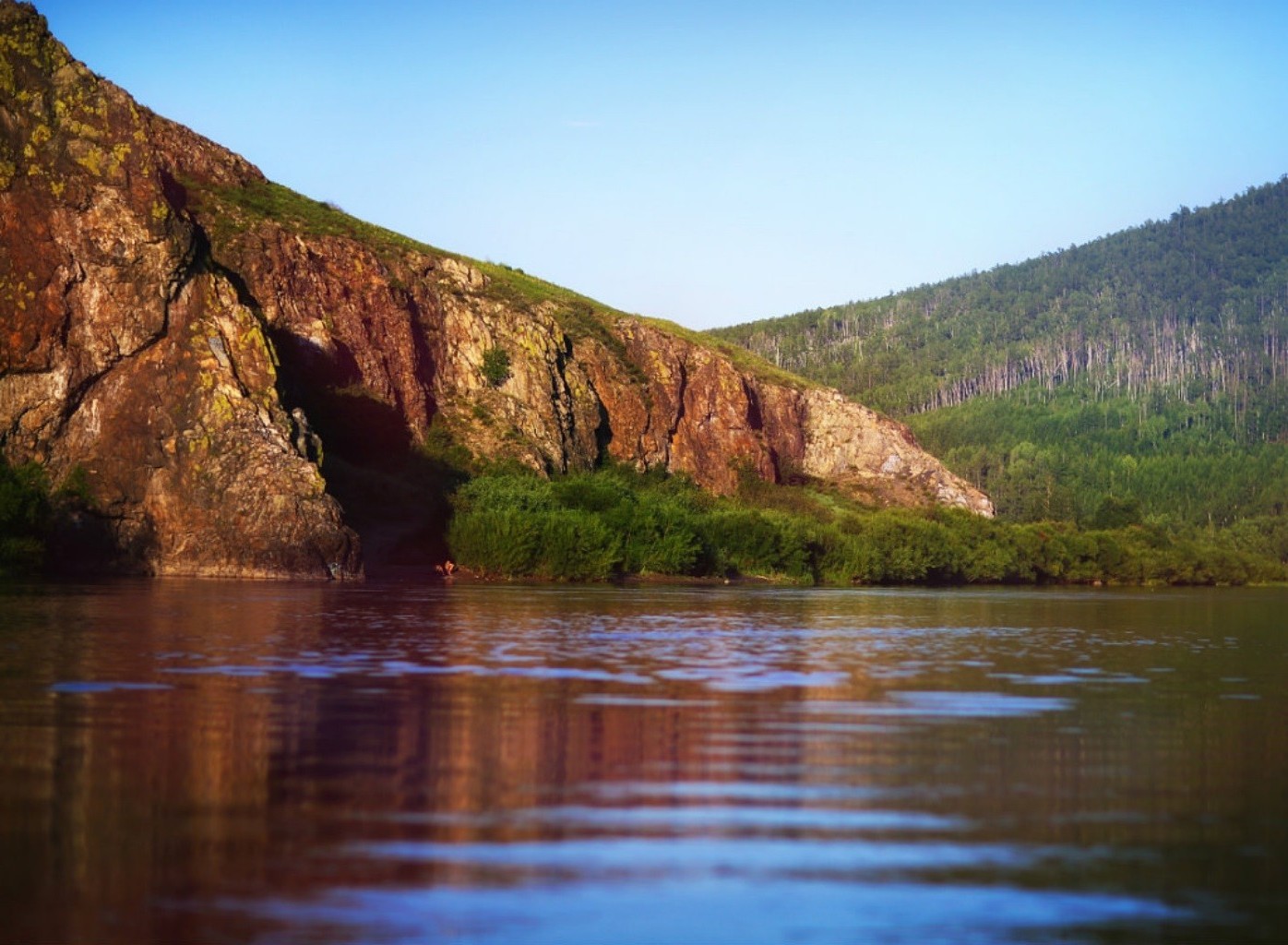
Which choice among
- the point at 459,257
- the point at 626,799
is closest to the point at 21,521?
the point at 626,799

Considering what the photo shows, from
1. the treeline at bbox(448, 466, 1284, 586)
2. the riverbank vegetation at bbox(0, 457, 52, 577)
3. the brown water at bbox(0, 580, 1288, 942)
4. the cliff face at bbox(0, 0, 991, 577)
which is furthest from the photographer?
the treeline at bbox(448, 466, 1284, 586)

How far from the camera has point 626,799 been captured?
1048cm

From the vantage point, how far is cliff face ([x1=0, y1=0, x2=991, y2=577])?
70188 mm

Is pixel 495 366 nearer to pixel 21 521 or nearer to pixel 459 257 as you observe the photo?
pixel 459 257

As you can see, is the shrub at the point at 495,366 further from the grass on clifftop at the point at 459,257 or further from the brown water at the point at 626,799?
the brown water at the point at 626,799

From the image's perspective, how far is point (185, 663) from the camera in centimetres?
2100

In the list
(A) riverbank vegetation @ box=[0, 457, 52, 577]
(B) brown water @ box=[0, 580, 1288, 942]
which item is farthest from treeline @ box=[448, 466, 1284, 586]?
(B) brown water @ box=[0, 580, 1288, 942]

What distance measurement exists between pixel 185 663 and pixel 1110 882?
50.2ft

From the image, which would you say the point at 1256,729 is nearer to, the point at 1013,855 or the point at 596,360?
the point at 1013,855

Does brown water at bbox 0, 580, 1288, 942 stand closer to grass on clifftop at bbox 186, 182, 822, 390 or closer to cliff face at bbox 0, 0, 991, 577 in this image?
cliff face at bbox 0, 0, 991, 577

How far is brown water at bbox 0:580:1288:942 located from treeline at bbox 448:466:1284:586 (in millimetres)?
55054

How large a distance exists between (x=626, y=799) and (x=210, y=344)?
66.6 metres

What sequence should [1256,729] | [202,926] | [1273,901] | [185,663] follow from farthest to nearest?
[185,663]
[1256,729]
[1273,901]
[202,926]

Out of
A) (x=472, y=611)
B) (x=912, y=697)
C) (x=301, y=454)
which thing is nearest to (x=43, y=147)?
(x=301, y=454)
